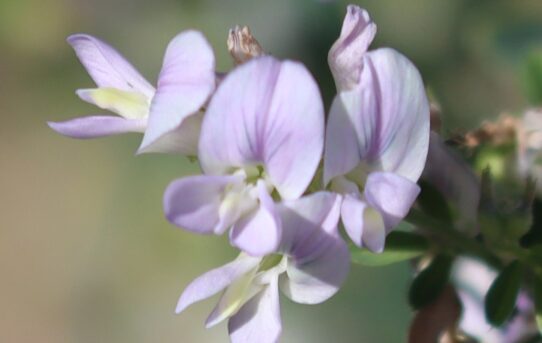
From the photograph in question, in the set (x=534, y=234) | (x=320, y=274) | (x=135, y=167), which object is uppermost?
(x=320, y=274)

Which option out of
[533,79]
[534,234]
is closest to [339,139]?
[534,234]

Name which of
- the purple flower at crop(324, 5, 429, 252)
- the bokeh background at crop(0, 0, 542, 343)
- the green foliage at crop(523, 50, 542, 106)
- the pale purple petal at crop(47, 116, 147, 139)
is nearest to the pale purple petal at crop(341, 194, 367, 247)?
the purple flower at crop(324, 5, 429, 252)

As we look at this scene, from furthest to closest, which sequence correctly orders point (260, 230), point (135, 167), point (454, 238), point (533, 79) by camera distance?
point (135, 167), point (533, 79), point (454, 238), point (260, 230)

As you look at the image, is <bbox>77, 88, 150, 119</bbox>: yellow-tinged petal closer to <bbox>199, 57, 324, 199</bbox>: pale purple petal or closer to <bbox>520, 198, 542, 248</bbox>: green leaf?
<bbox>199, 57, 324, 199</bbox>: pale purple petal

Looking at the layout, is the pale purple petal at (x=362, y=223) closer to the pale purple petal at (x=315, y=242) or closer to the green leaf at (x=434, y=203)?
the pale purple petal at (x=315, y=242)

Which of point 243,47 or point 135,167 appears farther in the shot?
point 135,167

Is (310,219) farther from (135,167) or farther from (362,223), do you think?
(135,167)

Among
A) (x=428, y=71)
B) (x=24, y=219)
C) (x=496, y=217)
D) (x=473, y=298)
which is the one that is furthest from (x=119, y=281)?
(x=496, y=217)
